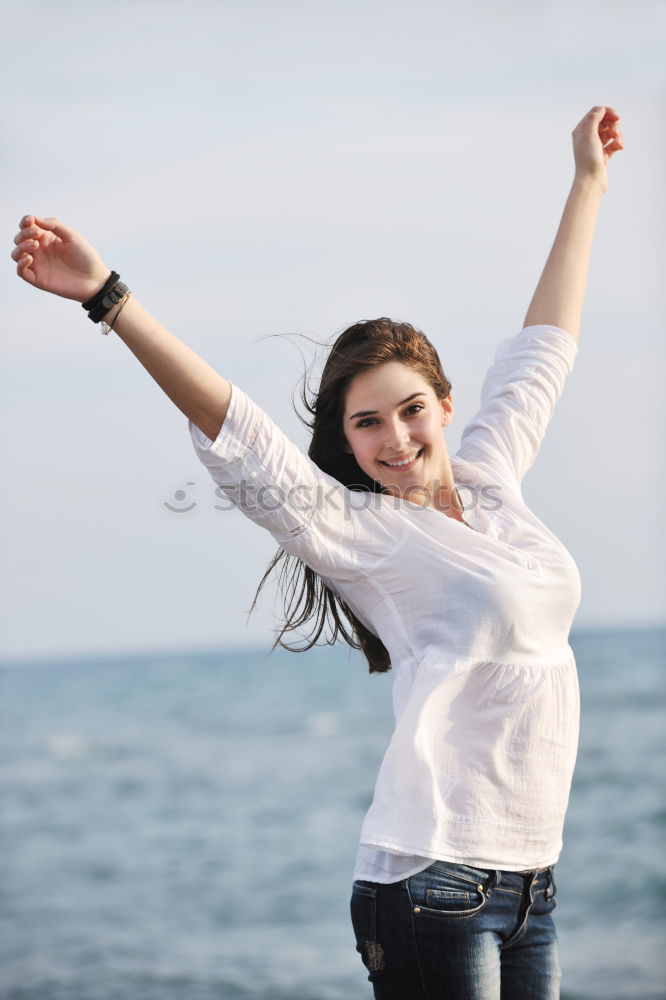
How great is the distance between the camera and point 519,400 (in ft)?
7.20

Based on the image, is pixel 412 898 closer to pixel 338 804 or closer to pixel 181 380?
pixel 181 380

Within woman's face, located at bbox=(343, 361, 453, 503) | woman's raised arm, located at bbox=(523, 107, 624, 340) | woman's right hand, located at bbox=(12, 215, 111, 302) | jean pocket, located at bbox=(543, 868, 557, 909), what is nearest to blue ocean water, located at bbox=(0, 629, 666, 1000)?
jean pocket, located at bbox=(543, 868, 557, 909)

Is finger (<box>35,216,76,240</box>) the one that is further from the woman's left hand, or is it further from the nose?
the woman's left hand

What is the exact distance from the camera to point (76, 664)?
3269 centimetres

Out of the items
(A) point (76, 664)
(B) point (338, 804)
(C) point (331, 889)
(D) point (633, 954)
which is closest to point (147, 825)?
(B) point (338, 804)

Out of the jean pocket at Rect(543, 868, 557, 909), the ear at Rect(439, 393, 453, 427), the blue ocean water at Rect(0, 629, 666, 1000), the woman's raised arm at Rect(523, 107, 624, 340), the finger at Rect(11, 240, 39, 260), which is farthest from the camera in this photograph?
the blue ocean water at Rect(0, 629, 666, 1000)

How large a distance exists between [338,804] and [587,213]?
13.0 metres

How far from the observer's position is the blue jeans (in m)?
1.65

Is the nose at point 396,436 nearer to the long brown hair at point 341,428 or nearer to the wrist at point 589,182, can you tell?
the long brown hair at point 341,428

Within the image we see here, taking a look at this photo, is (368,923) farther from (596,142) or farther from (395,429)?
(596,142)

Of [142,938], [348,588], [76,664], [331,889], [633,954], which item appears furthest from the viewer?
[76,664]

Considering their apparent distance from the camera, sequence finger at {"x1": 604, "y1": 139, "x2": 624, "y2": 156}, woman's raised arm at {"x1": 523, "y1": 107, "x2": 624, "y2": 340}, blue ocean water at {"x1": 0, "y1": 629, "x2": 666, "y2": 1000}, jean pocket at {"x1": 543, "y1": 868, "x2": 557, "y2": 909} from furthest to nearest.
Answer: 1. blue ocean water at {"x1": 0, "y1": 629, "x2": 666, "y2": 1000}
2. finger at {"x1": 604, "y1": 139, "x2": 624, "y2": 156}
3. woman's raised arm at {"x1": 523, "y1": 107, "x2": 624, "y2": 340}
4. jean pocket at {"x1": 543, "y1": 868, "x2": 557, "y2": 909}

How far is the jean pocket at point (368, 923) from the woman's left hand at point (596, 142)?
1.49m

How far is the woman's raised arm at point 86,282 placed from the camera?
5.16 ft
